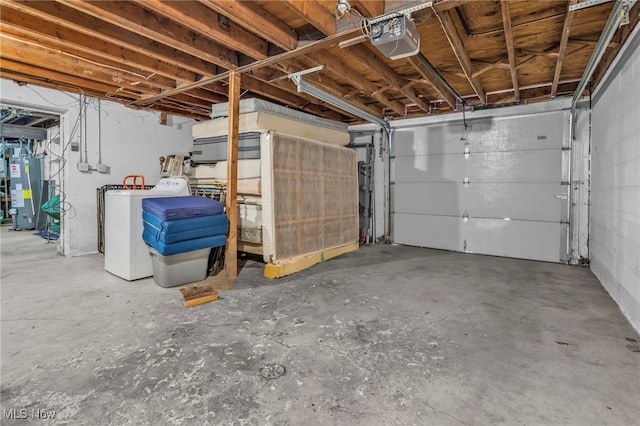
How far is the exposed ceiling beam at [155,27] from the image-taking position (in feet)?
8.46

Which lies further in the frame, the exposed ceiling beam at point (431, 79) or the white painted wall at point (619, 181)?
the exposed ceiling beam at point (431, 79)

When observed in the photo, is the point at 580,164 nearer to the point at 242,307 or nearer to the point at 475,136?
the point at 475,136

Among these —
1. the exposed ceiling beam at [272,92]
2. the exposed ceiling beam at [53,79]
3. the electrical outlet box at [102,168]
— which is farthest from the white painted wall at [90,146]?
the exposed ceiling beam at [272,92]

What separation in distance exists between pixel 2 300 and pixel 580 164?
25.0ft

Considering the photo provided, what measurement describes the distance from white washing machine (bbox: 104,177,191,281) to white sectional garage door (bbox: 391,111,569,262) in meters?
4.57

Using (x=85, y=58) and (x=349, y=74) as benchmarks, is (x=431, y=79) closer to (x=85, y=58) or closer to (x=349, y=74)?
(x=349, y=74)

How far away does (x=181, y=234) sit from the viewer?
329cm

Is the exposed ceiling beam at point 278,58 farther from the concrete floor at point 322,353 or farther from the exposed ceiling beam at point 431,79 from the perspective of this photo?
the concrete floor at point 322,353

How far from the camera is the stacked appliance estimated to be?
3209mm

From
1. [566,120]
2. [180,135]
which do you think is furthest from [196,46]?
[566,120]

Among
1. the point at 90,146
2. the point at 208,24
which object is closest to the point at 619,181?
the point at 208,24

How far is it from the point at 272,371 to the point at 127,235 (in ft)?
8.90

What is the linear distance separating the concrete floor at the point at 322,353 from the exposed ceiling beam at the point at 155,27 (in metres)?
2.62

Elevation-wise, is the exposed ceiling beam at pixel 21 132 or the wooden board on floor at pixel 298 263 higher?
the exposed ceiling beam at pixel 21 132
